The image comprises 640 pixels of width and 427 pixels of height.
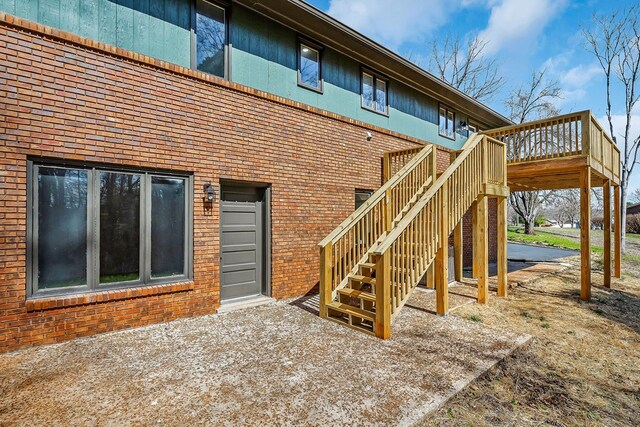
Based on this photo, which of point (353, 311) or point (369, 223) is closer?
point (353, 311)

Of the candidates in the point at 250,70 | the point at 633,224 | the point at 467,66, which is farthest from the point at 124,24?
the point at 633,224

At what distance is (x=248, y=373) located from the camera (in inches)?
134

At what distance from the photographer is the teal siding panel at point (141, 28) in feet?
16.0

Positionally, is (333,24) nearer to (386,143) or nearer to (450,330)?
(386,143)

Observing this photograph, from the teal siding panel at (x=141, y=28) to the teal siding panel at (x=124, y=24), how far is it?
0.05 meters

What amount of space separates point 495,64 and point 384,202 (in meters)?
22.2

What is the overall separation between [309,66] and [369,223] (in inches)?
148

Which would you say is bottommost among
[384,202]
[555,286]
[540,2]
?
[555,286]

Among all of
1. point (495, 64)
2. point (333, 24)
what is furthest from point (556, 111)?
point (333, 24)

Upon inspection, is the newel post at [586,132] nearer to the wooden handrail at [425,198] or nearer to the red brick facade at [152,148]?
the wooden handrail at [425,198]

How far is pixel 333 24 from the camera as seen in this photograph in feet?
21.2

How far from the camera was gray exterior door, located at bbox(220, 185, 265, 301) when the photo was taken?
5812 millimetres

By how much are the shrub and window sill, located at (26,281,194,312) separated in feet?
137

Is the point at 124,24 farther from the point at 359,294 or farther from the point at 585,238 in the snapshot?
the point at 585,238
